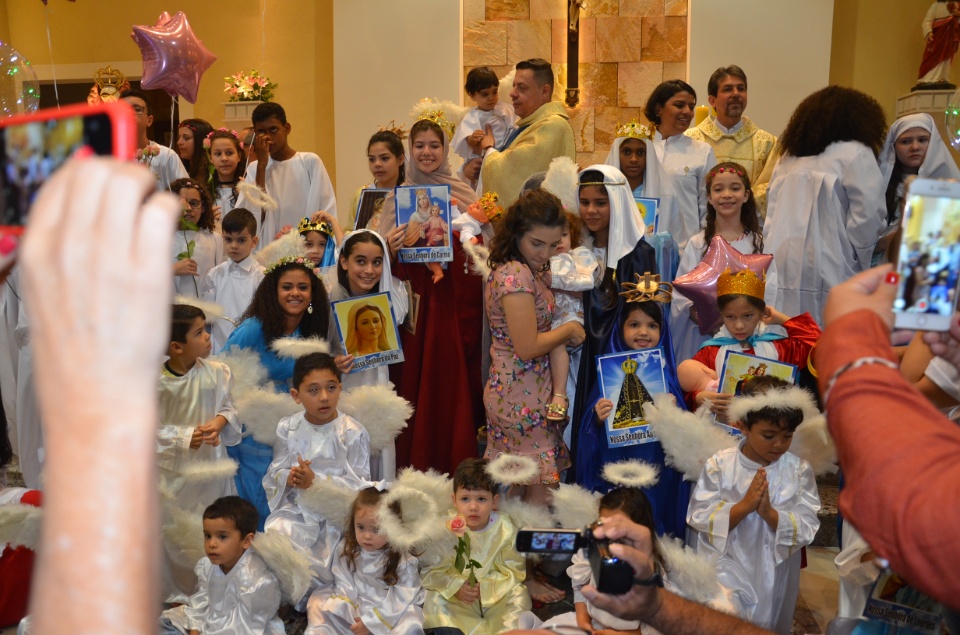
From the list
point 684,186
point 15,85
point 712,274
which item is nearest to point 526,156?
point 684,186

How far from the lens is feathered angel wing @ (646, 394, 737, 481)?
12.1 ft

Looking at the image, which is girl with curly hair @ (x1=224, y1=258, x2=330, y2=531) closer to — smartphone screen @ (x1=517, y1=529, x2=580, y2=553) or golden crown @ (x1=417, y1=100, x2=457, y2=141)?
golden crown @ (x1=417, y1=100, x2=457, y2=141)

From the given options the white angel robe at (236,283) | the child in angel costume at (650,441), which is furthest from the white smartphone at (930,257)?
the white angel robe at (236,283)

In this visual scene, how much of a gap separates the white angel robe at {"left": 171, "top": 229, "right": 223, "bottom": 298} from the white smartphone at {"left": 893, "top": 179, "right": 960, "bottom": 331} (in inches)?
182

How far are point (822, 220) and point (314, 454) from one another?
10.7 ft

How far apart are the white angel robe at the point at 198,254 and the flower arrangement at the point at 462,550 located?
2.57m

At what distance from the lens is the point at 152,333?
2.64ft

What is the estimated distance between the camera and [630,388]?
4.00 metres

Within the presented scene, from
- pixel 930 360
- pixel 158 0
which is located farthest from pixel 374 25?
pixel 930 360

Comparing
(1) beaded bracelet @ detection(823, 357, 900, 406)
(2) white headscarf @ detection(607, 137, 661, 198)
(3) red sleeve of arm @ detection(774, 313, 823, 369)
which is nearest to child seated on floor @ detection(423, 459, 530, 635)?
(3) red sleeve of arm @ detection(774, 313, 823, 369)

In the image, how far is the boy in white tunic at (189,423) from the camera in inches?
153

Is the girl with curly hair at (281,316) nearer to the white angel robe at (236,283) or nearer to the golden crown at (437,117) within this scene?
the white angel robe at (236,283)

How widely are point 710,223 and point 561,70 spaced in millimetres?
4321

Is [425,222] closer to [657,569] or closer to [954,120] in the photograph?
[657,569]
